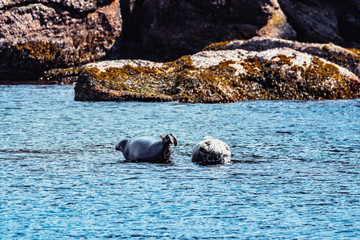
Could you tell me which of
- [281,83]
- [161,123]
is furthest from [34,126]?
[281,83]

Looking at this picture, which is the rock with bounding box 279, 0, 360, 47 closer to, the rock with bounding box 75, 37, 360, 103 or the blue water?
the rock with bounding box 75, 37, 360, 103

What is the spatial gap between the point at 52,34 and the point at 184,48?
21.8 ft

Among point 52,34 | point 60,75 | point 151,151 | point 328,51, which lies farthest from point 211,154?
point 52,34

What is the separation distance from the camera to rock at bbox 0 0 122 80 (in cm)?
2764

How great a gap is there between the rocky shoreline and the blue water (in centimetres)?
A: 358

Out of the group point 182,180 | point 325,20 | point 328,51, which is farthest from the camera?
point 325,20

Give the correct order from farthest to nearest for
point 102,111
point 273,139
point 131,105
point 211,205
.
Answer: point 131,105 < point 102,111 < point 273,139 < point 211,205

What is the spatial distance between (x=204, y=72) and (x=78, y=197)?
11.5 m

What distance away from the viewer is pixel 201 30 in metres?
31.8

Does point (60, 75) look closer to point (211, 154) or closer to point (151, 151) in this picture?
point (151, 151)

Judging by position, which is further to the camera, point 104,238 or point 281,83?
point 281,83

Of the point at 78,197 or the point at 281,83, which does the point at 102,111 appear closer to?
the point at 281,83

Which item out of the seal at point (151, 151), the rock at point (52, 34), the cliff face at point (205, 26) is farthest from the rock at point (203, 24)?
the seal at point (151, 151)

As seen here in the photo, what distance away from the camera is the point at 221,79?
1748cm
